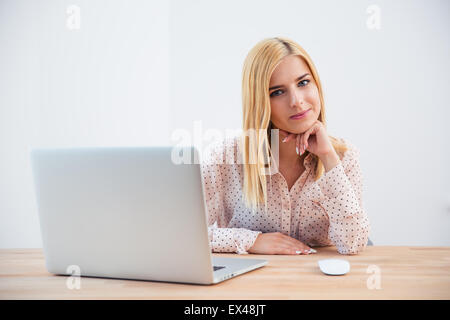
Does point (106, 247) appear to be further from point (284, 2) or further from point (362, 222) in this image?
point (284, 2)

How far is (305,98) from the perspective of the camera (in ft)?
5.57

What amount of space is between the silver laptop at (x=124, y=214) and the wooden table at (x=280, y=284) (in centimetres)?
3

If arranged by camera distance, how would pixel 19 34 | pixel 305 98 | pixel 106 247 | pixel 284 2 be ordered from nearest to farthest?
pixel 106 247, pixel 305 98, pixel 19 34, pixel 284 2

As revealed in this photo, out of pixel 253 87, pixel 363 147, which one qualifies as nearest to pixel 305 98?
pixel 253 87

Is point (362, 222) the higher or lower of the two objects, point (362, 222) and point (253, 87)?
the lower

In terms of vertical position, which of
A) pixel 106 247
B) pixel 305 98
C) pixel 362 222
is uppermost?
pixel 305 98

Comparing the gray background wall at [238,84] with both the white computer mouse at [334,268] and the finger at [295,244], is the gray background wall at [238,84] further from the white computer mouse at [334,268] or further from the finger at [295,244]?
the white computer mouse at [334,268]

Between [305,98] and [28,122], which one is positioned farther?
[28,122]

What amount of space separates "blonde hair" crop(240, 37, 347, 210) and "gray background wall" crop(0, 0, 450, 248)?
5.92 ft

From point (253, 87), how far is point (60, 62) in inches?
87.4

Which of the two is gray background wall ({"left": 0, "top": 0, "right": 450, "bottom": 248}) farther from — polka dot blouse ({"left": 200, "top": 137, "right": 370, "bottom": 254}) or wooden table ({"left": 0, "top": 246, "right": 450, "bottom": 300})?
wooden table ({"left": 0, "top": 246, "right": 450, "bottom": 300})

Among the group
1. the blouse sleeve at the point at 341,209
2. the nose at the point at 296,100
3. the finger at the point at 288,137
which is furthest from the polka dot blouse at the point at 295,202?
the nose at the point at 296,100

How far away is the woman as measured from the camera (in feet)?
5.19
